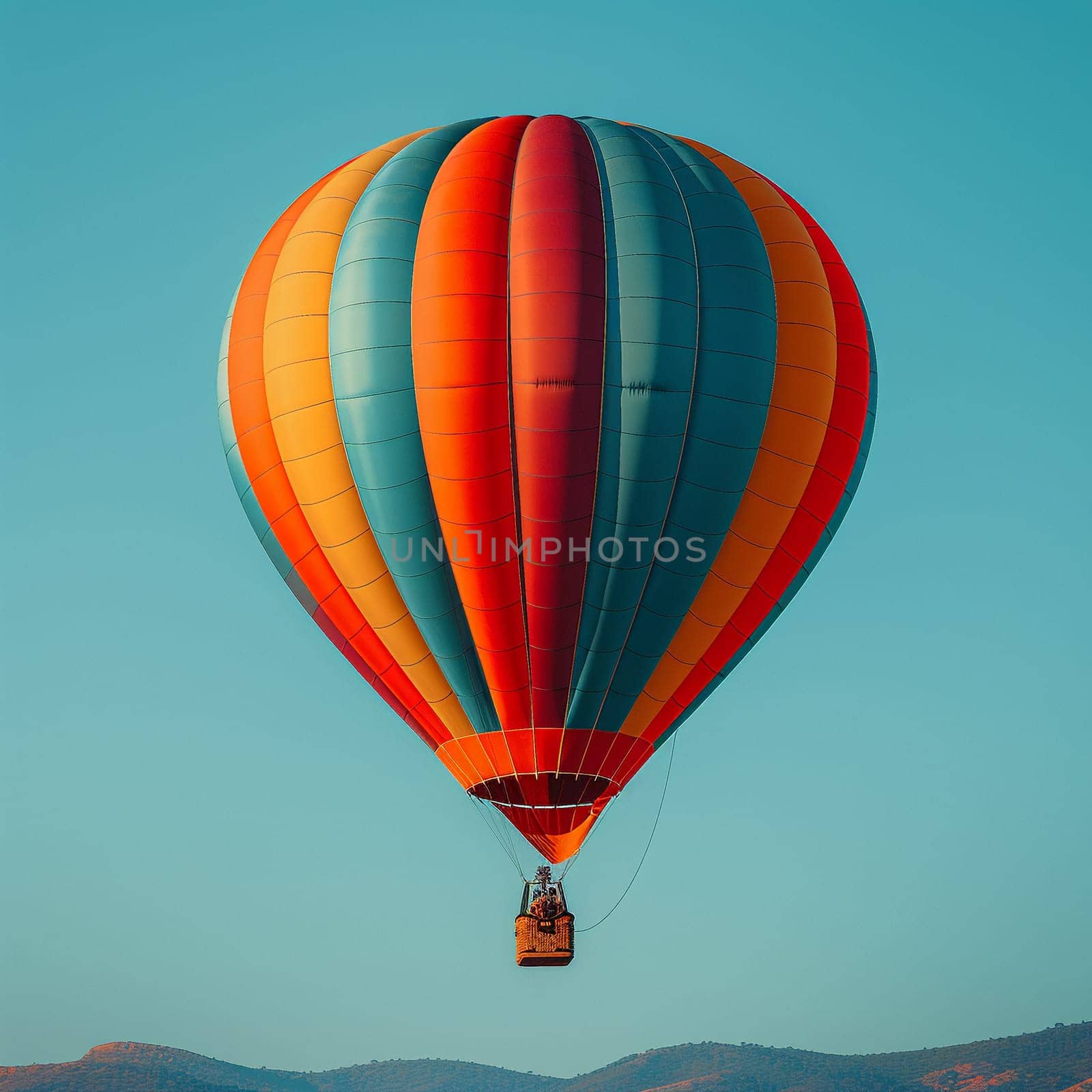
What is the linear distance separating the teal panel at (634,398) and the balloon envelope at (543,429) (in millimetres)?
35

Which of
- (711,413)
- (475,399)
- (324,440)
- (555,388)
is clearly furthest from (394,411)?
(711,413)

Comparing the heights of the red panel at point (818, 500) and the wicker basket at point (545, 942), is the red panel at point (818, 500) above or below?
above

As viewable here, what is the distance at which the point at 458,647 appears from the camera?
23531 millimetres

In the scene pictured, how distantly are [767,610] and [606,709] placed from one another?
3.18m

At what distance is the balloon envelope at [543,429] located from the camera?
2227 centimetres

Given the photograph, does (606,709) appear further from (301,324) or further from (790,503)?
(301,324)

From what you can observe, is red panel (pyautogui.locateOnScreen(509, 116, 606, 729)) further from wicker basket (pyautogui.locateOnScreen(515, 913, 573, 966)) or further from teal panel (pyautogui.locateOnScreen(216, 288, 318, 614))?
teal panel (pyautogui.locateOnScreen(216, 288, 318, 614))

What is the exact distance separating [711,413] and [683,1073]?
13358cm

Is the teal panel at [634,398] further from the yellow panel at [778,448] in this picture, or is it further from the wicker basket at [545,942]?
the wicker basket at [545,942]

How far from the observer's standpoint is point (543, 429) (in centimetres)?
2214

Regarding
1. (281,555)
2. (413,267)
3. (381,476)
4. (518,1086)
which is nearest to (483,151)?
(413,267)

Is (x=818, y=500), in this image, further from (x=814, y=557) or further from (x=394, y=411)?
(x=394, y=411)

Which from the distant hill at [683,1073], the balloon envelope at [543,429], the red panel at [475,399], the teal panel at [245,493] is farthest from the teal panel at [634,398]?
the distant hill at [683,1073]

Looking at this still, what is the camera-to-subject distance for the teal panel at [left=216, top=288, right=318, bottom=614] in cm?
2503
